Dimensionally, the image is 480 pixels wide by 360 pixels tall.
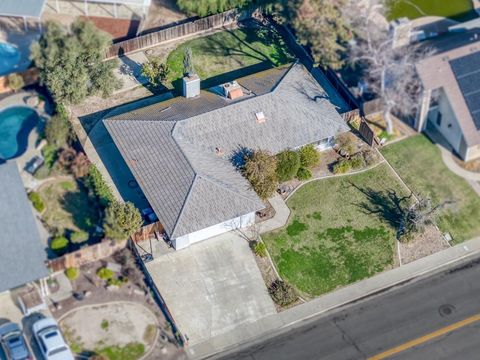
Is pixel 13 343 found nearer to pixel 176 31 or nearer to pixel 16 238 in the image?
pixel 16 238

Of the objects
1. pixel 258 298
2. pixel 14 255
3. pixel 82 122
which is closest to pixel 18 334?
pixel 14 255

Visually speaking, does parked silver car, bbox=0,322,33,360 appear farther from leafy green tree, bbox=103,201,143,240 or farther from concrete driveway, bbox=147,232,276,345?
concrete driveway, bbox=147,232,276,345

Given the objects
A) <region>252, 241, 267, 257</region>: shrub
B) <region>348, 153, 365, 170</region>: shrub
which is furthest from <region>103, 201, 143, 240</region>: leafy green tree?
<region>348, 153, 365, 170</region>: shrub

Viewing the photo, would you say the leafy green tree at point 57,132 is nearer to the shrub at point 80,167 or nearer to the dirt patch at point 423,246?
the shrub at point 80,167

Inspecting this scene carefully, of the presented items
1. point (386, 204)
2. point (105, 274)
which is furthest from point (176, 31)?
point (105, 274)

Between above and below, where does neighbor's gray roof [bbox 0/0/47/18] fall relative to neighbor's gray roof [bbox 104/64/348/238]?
above

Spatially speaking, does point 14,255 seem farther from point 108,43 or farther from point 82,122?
point 108,43
